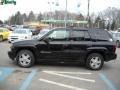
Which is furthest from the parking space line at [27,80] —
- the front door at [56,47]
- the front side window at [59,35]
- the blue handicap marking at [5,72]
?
the front side window at [59,35]

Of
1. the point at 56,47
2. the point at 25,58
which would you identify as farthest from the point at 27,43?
the point at 56,47

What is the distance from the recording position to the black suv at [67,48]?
464 inches

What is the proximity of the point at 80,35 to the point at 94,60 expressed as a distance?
3.97ft

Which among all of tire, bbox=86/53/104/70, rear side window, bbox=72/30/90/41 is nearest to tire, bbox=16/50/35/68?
rear side window, bbox=72/30/90/41

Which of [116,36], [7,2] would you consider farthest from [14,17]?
[116,36]

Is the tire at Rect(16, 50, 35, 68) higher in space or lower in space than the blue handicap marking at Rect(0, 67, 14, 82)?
higher

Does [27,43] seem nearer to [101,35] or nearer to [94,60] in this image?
[94,60]

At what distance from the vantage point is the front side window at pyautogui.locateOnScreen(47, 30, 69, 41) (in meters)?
11.8

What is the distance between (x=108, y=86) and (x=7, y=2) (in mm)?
32802

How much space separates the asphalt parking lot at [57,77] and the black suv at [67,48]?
41cm

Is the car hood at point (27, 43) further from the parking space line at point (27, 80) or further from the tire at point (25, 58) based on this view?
A: the parking space line at point (27, 80)

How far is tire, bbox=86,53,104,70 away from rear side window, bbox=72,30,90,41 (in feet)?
2.47

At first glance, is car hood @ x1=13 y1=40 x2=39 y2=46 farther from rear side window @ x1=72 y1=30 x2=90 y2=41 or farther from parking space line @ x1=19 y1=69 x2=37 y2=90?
rear side window @ x1=72 y1=30 x2=90 y2=41

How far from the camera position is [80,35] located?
1197 centimetres
